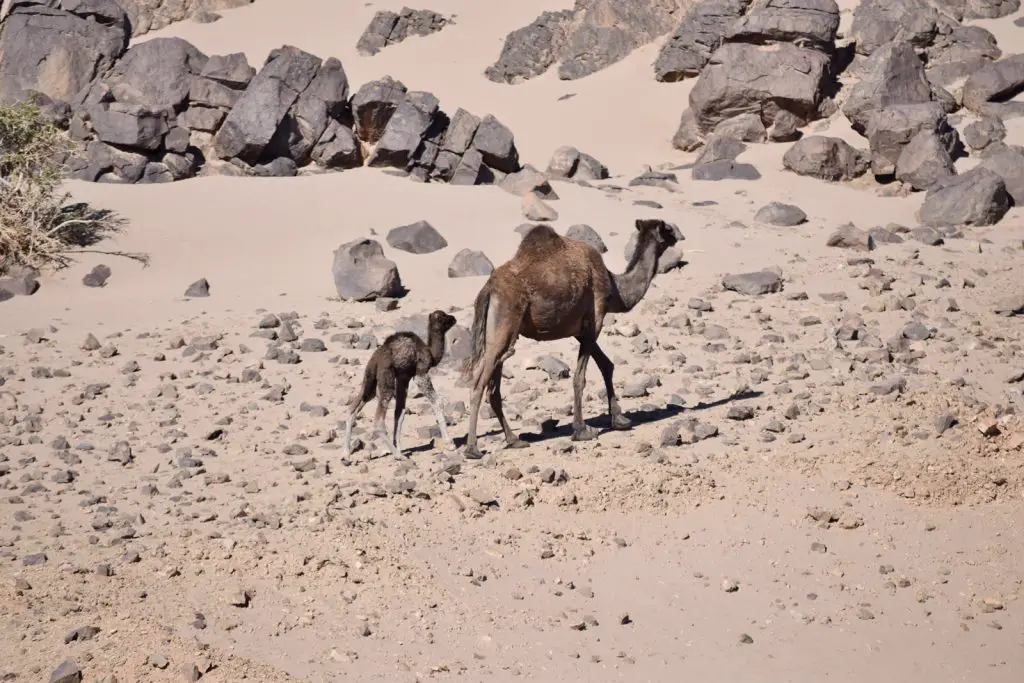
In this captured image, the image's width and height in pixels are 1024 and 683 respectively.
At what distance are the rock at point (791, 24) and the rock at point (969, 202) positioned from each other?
25.0 feet

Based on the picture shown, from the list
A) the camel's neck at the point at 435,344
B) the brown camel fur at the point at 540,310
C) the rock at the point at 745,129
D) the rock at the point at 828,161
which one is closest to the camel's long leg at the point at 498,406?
the brown camel fur at the point at 540,310

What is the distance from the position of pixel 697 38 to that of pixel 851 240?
1319 cm

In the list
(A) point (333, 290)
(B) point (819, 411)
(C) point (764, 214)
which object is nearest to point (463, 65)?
(C) point (764, 214)

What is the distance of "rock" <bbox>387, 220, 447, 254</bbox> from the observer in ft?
55.2

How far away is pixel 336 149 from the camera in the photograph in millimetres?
21891

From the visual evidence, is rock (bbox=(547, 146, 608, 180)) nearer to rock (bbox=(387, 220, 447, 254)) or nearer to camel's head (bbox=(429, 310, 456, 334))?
rock (bbox=(387, 220, 447, 254))

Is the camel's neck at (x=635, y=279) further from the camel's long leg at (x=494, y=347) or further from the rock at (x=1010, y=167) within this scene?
the rock at (x=1010, y=167)

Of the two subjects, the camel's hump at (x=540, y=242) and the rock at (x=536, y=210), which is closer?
the camel's hump at (x=540, y=242)

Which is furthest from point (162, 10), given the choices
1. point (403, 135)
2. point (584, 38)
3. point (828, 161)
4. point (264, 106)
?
point (828, 161)

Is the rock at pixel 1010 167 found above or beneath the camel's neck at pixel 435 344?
above

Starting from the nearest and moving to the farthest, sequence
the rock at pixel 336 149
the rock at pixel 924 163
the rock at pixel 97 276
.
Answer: the rock at pixel 97 276 → the rock at pixel 924 163 → the rock at pixel 336 149

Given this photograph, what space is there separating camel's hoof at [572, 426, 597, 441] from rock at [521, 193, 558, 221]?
7.58m

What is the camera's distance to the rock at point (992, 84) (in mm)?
23797

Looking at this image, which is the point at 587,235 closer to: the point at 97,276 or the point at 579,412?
the point at 579,412
